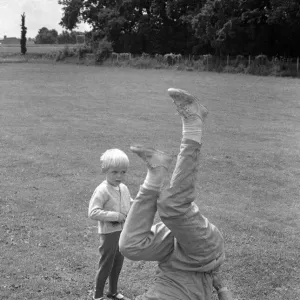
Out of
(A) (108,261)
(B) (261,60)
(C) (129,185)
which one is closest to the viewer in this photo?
(A) (108,261)

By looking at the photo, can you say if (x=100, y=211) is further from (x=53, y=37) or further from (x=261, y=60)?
(x=53, y=37)

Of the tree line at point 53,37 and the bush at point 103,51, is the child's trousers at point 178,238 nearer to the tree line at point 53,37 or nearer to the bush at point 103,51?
the bush at point 103,51

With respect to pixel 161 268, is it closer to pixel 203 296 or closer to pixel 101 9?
pixel 203 296

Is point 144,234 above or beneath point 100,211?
above

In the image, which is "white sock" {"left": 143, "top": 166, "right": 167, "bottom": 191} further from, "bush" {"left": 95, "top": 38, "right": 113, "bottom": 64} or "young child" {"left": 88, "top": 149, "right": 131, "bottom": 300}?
"bush" {"left": 95, "top": 38, "right": 113, "bottom": 64}

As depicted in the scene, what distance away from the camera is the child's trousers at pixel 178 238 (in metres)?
2.57

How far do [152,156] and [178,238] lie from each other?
49 cm

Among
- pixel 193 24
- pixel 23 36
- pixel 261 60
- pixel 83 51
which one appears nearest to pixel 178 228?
pixel 261 60

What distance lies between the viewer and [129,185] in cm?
940

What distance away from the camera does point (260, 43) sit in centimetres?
4519

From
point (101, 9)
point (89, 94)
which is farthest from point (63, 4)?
point (89, 94)

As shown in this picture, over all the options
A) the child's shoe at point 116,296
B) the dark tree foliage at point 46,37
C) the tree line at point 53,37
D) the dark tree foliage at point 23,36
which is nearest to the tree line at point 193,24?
the dark tree foliage at point 23,36

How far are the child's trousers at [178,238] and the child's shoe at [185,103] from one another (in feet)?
0.51

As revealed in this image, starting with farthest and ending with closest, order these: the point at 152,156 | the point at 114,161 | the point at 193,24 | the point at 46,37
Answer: the point at 46,37, the point at 193,24, the point at 114,161, the point at 152,156
